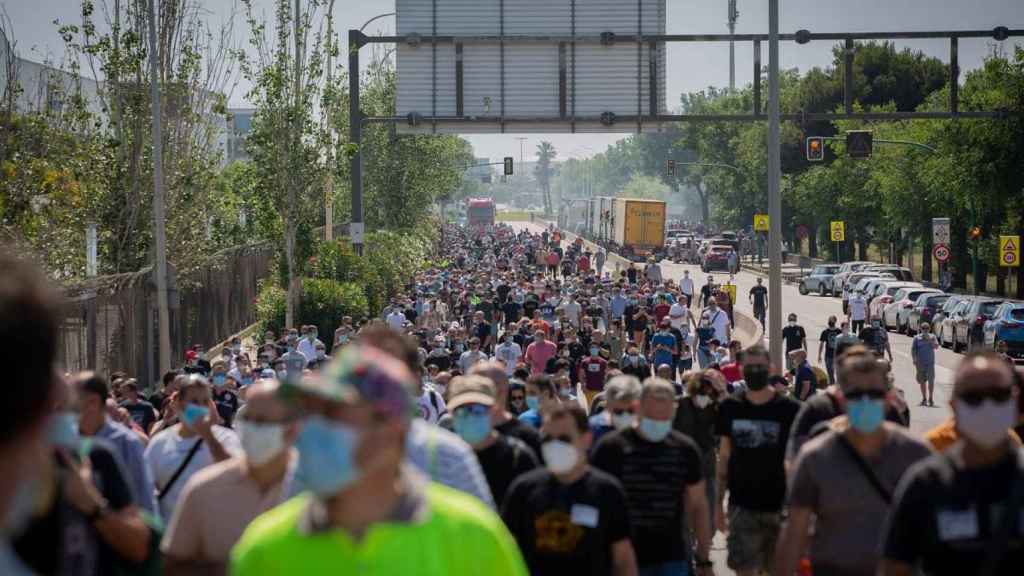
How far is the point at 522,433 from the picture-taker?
8508mm

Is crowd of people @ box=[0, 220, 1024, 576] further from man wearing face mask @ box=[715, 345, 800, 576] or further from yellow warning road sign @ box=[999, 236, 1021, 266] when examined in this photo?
yellow warning road sign @ box=[999, 236, 1021, 266]

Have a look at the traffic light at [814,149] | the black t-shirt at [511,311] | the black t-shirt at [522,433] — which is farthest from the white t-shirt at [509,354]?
the traffic light at [814,149]

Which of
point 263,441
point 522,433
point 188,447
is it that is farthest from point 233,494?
point 522,433

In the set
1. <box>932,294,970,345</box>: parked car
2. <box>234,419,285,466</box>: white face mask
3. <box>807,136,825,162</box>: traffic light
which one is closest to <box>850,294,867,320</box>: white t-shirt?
<box>932,294,970,345</box>: parked car

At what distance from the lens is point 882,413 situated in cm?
692

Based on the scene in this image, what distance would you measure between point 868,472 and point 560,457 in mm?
1328

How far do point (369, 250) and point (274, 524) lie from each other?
43.1 m

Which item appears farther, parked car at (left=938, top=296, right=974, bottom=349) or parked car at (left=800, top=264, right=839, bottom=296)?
parked car at (left=800, top=264, right=839, bottom=296)

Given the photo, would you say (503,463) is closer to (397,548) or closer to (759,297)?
(397,548)

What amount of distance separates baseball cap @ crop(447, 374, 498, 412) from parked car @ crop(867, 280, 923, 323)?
37416mm

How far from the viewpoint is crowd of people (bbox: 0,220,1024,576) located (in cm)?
318

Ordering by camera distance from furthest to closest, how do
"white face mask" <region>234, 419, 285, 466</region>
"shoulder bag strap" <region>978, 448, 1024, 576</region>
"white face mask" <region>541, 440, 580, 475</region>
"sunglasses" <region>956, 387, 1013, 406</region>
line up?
"white face mask" <region>541, 440, 580, 475</region>, "white face mask" <region>234, 419, 285, 466</region>, "sunglasses" <region>956, 387, 1013, 406</region>, "shoulder bag strap" <region>978, 448, 1024, 576</region>

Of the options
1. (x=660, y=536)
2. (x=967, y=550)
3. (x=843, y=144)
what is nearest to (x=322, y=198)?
(x=660, y=536)

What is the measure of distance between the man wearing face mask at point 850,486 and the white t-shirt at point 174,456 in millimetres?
2792
